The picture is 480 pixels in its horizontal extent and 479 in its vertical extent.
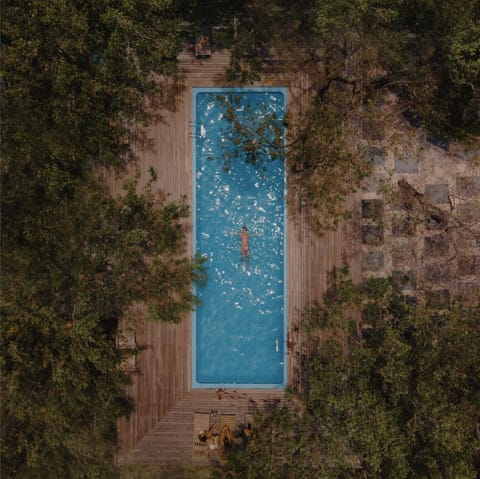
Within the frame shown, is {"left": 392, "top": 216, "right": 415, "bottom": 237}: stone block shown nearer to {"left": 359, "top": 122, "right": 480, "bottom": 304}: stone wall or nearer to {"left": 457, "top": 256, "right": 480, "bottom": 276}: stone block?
{"left": 359, "top": 122, "right": 480, "bottom": 304}: stone wall

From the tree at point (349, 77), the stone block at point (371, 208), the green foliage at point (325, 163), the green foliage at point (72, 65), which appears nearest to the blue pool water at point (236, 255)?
the green foliage at point (325, 163)

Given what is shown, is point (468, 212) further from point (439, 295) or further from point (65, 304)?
point (65, 304)

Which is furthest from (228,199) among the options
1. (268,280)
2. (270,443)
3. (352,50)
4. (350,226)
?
(270,443)

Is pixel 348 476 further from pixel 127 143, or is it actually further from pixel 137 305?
pixel 127 143

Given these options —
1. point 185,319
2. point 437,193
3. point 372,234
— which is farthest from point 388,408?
point 437,193

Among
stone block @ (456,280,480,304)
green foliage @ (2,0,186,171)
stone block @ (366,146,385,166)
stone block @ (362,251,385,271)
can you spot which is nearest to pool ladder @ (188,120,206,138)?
green foliage @ (2,0,186,171)

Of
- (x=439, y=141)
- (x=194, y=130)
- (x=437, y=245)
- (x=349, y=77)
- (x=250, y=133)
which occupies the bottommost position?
(x=437, y=245)

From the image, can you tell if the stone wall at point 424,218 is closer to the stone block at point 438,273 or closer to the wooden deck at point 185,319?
the stone block at point 438,273
